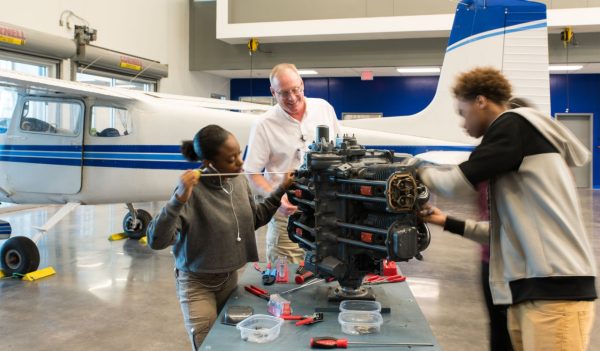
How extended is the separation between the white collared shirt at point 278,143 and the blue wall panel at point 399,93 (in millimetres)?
11268

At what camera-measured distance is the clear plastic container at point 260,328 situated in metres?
1.57

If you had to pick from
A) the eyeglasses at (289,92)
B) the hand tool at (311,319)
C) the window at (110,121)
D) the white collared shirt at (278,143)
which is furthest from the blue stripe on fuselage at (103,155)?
the hand tool at (311,319)

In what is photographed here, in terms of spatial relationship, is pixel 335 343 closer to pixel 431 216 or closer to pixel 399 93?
pixel 431 216

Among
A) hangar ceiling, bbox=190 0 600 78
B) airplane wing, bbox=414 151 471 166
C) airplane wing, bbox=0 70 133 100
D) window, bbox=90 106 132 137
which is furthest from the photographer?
hangar ceiling, bbox=190 0 600 78

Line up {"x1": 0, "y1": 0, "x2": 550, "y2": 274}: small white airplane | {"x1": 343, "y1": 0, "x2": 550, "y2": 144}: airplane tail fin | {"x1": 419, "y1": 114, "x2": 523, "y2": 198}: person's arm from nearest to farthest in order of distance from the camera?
{"x1": 419, "y1": 114, "x2": 523, "y2": 198}: person's arm < {"x1": 343, "y1": 0, "x2": 550, "y2": 144}: airplane tail fin < {"x1": 0, "y1": 0, "x2": 550, "y2": 274}: small white airplane

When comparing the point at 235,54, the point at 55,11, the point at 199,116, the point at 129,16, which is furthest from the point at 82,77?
the point at 199,116

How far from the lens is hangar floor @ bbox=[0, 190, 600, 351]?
11.3 ft

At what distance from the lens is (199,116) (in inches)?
217

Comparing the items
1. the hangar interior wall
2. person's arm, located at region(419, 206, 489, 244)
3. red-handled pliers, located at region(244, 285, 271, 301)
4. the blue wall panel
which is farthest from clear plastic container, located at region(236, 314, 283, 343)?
the blue wall panel

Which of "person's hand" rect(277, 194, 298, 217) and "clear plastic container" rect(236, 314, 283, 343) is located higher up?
"person's hand" rect(277, 194, 298, 217)

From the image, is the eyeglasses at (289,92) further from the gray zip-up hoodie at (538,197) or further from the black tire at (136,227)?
the black tire at (136,227)

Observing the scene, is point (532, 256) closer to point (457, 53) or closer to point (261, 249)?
point (457, 53)

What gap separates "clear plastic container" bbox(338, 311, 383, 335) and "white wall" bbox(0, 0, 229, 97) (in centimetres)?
783

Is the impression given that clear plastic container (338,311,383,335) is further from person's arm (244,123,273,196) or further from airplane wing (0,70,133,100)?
airplane wing (0,70,133,100)
